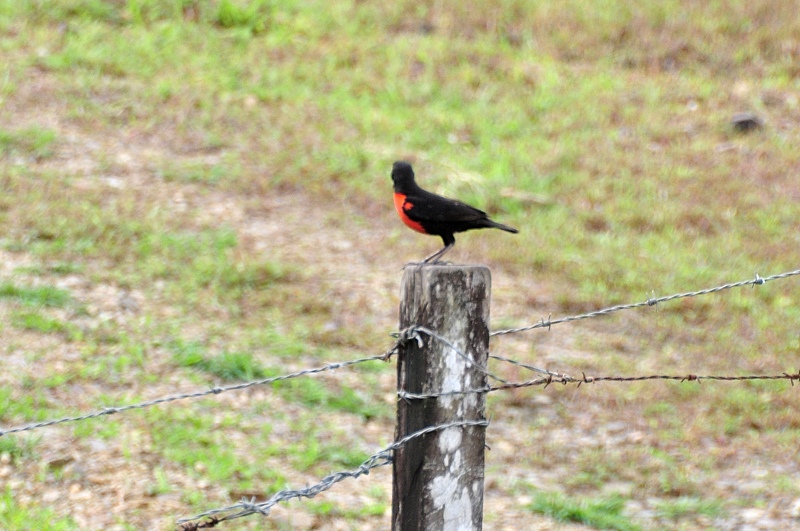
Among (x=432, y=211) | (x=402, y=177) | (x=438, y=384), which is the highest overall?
(x=402, y=177)

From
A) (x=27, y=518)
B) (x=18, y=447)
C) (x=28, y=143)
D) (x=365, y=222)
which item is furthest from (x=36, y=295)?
(x=365, y=222)

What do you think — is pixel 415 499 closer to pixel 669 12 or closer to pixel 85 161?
pixel 85 161

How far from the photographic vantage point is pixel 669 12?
12547 millimetres

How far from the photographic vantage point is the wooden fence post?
2266 mm

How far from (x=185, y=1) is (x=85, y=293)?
19.9 ft

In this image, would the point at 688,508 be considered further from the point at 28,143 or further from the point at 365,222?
the point at 28,143

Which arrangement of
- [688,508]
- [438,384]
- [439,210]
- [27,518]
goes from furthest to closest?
1. [688,508]
2. [27,518]
3. [439,210]
4. [438,384]

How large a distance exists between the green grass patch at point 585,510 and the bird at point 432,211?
170 cm

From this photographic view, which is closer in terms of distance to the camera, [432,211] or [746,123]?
[432,211]

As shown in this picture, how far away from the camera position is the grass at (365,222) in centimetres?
512

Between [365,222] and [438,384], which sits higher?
[365,222]

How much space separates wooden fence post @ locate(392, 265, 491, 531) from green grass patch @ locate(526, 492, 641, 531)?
2.40 metres

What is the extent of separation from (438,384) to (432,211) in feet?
3.86

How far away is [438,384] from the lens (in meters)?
2.29
